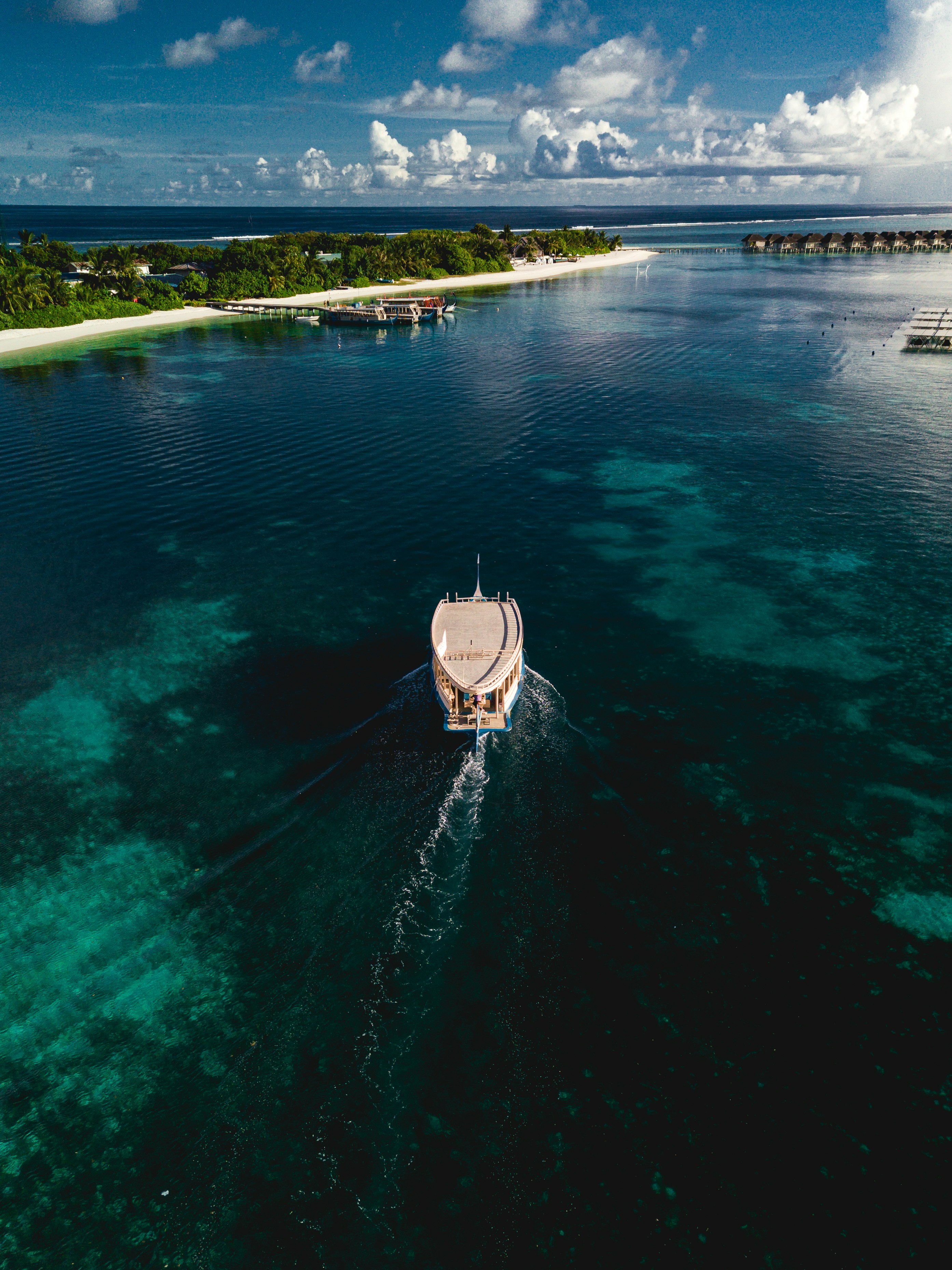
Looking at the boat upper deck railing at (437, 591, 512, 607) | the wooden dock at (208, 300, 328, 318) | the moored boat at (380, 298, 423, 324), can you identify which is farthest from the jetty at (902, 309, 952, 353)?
the wooden dock at (208, 300, 328, 318)

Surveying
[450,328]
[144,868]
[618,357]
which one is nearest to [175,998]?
[144,868]

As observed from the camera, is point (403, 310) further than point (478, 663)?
Yes

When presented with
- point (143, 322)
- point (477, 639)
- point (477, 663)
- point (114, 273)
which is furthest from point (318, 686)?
point (114, 273)

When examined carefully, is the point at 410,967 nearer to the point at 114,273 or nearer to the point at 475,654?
the point at 475,654

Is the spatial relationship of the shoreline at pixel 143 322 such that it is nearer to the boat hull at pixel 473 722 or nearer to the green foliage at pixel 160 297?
the green foliage at pixel 160 297

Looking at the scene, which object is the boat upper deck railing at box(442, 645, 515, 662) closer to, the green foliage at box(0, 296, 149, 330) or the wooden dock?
the green foliage at box(0, 296, 149, 330)
